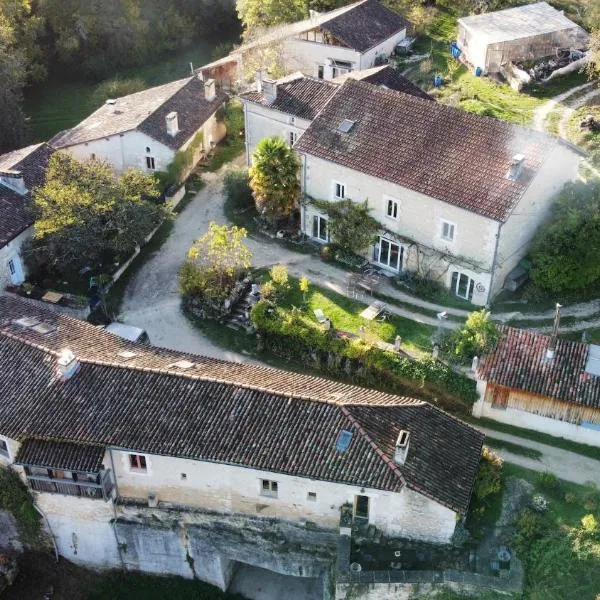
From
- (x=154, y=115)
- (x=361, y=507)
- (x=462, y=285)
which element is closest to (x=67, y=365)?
(x=361, y=507)

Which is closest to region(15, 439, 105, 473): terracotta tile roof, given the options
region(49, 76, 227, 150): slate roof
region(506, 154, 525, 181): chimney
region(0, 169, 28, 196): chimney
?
region(0, 169, 28, 196): chimney

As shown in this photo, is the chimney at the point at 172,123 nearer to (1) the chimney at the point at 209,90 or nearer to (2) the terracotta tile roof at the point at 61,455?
(1) the chimney at the point at 209,90

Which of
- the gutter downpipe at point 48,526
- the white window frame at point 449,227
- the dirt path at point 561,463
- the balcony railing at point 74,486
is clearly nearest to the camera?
Answer: the balcony railing at point 74,486

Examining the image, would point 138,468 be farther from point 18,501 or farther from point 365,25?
point 365,25

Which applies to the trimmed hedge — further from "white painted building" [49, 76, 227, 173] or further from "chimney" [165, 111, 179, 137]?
"chimney" [165, 111, 179, 137]

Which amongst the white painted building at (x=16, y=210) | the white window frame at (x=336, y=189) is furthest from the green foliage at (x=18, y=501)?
the white window frame at (x=336, y=189)

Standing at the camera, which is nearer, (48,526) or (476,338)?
(48,526)

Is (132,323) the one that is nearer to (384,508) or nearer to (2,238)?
(2,238)
